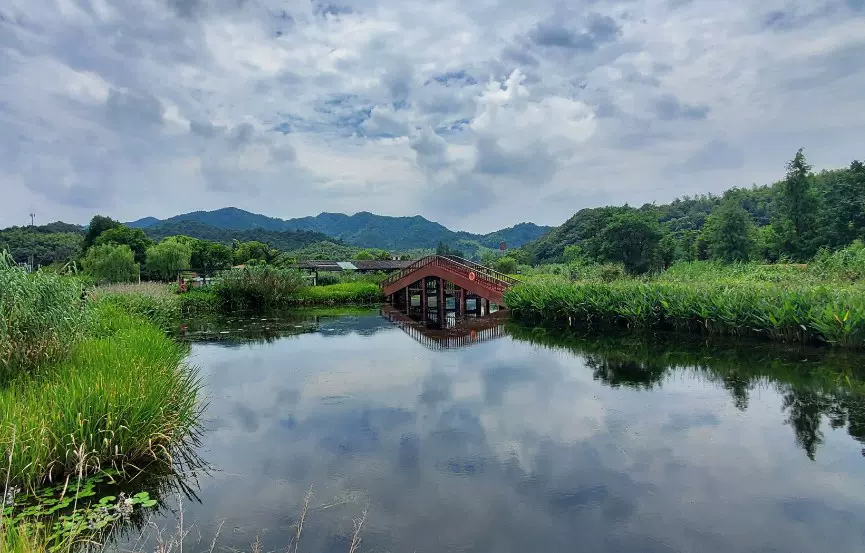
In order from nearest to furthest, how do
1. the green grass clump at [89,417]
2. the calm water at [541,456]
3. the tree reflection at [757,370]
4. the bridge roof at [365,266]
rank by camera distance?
the calm water at [541,456] → the green grass clump at [89,417] → the tree reflection at [757,370] → the bridge roof at [365,266]

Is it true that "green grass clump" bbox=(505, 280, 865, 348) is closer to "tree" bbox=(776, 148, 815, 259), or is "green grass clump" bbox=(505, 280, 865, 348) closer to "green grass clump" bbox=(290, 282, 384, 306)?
"green grass clump" bbox=(290, 282, 384, 306)

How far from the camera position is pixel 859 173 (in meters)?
26.4

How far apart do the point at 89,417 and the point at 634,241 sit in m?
25.1

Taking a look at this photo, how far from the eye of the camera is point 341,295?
24797 mm

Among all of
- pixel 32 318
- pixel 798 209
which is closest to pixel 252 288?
pixel 32 318

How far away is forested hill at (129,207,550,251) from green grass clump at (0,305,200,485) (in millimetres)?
98137

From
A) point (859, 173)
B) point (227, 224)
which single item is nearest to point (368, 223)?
point (227, 224)

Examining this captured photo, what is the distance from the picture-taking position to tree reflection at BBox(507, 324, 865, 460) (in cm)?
677

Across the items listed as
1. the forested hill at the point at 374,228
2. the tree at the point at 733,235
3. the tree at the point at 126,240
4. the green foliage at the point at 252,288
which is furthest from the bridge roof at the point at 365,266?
the forested hill at the point at 374,228

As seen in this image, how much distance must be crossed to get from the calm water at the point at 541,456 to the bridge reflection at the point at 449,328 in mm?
3223

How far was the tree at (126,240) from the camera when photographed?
43281 millimetres

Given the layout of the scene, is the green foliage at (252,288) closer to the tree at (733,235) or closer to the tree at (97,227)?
the tree at (733,235)

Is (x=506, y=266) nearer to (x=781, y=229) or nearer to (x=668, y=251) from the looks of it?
(x=668, y=251)

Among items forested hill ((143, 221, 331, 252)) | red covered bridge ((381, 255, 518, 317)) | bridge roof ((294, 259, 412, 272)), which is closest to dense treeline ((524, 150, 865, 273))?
red covered bridge ((381, 255, 518, 317))
